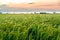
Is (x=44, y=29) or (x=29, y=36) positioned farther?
(x=44, y=29)

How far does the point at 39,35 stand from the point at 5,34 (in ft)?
1.65

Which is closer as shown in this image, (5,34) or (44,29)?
(5,34)

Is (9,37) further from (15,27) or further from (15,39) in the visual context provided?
(15,27)

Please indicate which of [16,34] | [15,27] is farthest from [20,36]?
[15,27]

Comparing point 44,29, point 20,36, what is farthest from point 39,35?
point 20,36

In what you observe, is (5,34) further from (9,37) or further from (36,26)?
(36,26)

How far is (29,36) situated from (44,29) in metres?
0.30

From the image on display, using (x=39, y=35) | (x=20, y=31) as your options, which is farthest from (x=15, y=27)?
(x=39, y=35)

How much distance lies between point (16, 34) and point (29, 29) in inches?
12.9

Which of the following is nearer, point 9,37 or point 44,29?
point 9,37

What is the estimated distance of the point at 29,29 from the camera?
324 centimetres

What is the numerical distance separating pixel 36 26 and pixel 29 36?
15.5 inches

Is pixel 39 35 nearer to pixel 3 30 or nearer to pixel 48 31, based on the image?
pixel 48 31

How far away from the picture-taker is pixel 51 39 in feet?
10.2
